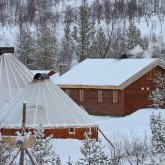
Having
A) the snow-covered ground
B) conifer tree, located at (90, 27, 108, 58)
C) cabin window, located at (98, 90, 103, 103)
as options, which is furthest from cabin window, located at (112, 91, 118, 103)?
conifer tree, located at (90, 27, 108, 58)

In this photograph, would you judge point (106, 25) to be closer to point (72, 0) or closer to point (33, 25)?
point (33, 25)

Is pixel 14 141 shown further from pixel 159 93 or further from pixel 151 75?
pixel 151 75

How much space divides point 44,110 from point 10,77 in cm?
464

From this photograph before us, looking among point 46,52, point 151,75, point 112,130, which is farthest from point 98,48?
point 112,130

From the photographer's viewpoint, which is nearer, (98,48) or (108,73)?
(108,73)

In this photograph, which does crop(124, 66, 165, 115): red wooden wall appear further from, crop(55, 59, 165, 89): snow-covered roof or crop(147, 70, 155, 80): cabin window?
crop(55, 59, 165, 89): snow-covered roof

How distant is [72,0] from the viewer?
7283 inches

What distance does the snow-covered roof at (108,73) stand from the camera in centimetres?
3622

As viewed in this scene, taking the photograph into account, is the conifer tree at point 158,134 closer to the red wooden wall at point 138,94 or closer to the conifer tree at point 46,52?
the red wooden wall at point 138,94

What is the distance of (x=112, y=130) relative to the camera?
26.1 meters

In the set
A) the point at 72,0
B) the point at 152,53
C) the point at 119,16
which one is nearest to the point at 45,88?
the point at 152,53

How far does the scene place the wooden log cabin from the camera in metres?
35.8

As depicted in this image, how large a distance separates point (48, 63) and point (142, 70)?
35.4m

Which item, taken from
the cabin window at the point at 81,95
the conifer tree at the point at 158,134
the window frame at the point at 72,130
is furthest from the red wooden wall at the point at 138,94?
the conifer tree at the point at 158,134
